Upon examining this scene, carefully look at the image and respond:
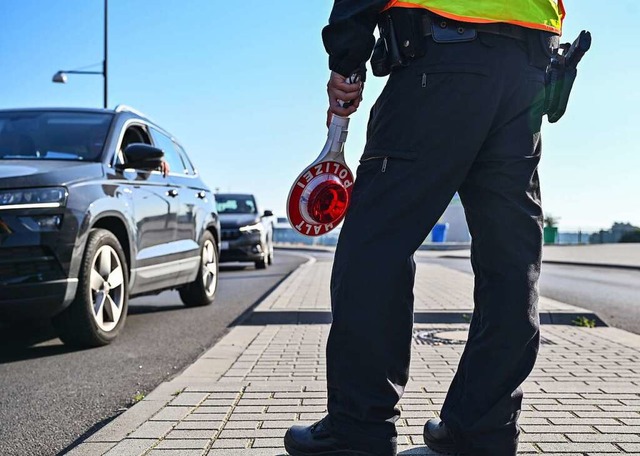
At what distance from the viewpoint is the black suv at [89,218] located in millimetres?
4852

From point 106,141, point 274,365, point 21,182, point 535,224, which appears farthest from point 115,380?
point 535,224

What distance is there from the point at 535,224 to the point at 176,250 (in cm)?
495

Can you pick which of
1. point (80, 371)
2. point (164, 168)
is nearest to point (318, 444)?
point (80, 371)

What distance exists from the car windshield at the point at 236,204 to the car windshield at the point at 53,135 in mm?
10776

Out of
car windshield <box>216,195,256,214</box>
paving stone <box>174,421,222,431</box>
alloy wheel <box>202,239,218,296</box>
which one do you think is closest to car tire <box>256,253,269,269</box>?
car windshield <box>216,195,256,214</box>

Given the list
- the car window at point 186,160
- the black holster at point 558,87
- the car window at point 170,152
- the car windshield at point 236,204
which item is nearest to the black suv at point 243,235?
the car windshield at point 236,204

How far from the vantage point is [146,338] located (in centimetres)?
608

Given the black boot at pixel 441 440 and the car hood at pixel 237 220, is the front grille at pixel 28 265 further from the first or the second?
the car hood at pixel 237 220

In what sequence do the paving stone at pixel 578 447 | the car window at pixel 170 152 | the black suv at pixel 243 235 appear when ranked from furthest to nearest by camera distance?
the black suv at pixel 243 235 < the car window at pixel 170 152 < the paving stone at pixel 578 447

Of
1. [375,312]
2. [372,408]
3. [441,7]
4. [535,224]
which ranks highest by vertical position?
[441,7]

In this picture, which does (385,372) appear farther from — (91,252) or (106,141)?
(106,141)

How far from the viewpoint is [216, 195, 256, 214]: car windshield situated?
57.3 ft

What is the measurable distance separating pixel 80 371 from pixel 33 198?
44.5 inches

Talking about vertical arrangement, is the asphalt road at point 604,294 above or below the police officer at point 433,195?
below
